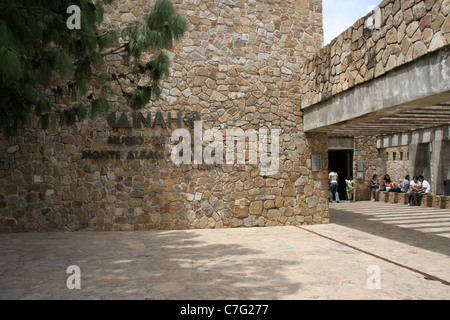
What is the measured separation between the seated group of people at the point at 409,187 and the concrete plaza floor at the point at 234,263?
6.42 meters

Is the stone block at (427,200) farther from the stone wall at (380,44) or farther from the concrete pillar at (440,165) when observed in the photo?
the stone wall at (380,44)

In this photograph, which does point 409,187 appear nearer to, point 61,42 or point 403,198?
point 403,198

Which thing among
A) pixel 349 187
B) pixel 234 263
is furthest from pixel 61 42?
pixel 349 187

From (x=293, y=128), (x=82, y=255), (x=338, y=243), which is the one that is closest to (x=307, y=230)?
(x=338, y=243)

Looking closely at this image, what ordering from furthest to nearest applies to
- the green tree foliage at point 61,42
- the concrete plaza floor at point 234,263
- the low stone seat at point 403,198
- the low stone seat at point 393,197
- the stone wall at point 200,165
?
the low stone seat at point 393,197 → the low stone seat at point 403,198 → the stone wall at point 200,165 → the green tree foliage at point 61,42 → the concrete plaza floor at point 234,263

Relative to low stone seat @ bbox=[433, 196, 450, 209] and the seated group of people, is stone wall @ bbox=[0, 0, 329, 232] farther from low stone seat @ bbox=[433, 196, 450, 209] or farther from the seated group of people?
the seated group of people

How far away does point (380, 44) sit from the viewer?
19.9 feet

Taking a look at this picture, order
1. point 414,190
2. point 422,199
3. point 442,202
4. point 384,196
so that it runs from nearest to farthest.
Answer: point 442,202
point 422,199
point 414,190
point 384,196

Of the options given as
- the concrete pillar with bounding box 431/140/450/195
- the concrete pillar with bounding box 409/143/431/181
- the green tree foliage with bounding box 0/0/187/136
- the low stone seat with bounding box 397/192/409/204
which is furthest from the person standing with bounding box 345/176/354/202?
the green tree foliage with bounding box 0/0/187/136

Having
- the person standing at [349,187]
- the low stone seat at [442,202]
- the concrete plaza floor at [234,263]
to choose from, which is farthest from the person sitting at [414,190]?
the concrete plaza floor at [234,263]

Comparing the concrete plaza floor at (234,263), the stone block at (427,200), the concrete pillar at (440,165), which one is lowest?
the concrete plaza floor at (234,263)

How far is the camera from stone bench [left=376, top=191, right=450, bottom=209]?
44.1 ft

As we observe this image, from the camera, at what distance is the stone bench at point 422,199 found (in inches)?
529

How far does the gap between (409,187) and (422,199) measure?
1.89 metres
